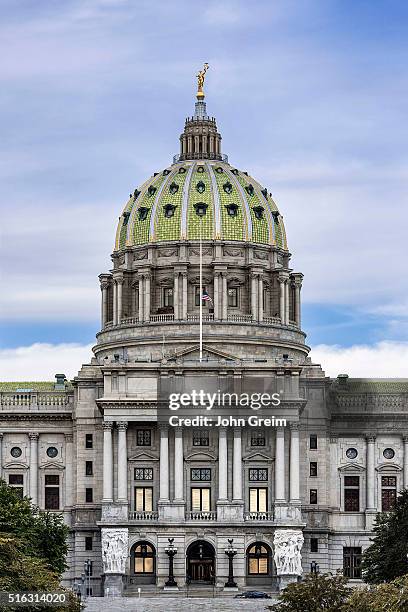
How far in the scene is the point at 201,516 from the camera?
19225 centimetres

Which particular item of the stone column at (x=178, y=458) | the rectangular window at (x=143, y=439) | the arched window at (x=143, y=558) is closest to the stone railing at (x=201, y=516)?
the stone column at (x=178, y=458)

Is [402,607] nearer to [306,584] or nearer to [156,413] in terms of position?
[306,584]

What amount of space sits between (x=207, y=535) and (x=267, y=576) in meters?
6.68

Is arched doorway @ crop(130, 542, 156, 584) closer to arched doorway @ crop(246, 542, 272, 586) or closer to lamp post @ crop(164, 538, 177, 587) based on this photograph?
lamp post @ crop(164, 538, 177, 587)

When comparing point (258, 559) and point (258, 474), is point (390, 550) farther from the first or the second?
point (258, 474)

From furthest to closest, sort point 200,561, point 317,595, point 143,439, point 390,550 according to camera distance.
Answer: point 143,439 < point 200,561 < point 390,550 < point 317,595

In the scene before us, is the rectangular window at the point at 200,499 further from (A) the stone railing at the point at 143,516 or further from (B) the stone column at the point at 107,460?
(B) the stone column at the point at 107,460

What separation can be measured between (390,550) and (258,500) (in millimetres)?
41664

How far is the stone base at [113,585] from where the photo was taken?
613 feet

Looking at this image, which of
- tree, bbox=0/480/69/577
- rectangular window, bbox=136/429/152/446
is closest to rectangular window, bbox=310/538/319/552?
rectangular window, bbox=136/429/152/446

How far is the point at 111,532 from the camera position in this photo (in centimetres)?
18975

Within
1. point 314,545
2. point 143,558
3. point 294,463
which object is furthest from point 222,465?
point 314,545

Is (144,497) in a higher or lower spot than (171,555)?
higher

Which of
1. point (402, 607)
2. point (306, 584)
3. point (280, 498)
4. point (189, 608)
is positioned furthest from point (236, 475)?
point (402, 607)
